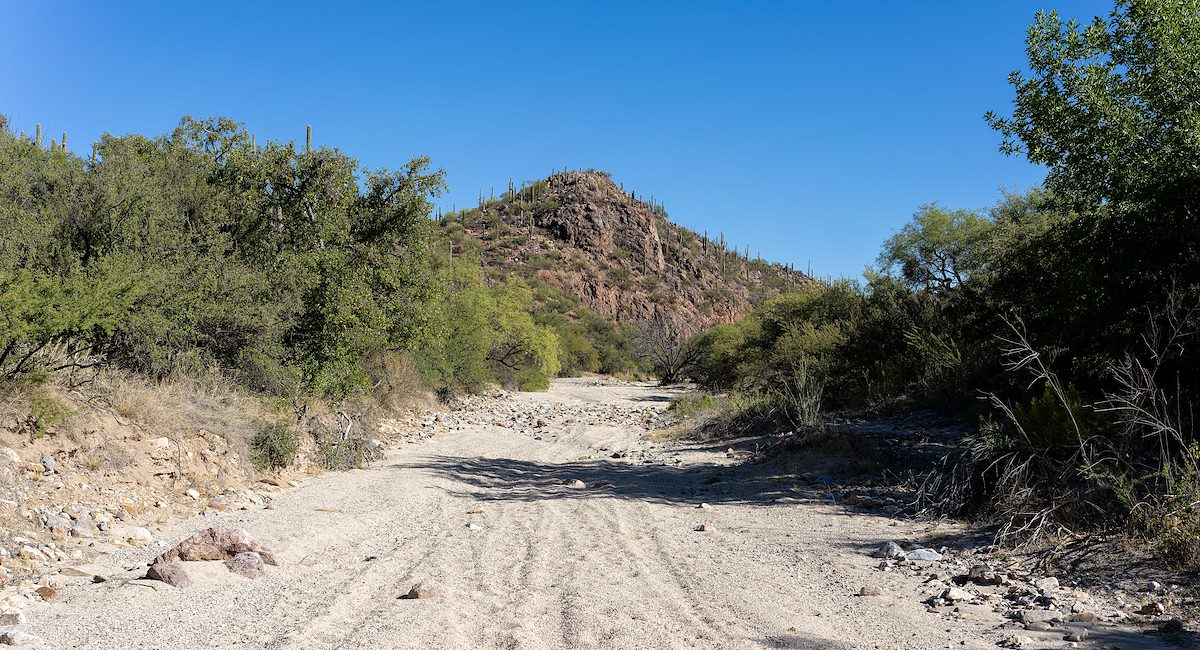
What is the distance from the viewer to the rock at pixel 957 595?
5.62 metres

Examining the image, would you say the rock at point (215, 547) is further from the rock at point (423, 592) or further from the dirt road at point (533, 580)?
the rock at point (423, 592)

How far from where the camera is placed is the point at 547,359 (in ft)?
132

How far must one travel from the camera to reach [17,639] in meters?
4.41

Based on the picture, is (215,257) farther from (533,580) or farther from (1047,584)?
(1047,584)

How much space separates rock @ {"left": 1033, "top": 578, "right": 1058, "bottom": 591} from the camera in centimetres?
573

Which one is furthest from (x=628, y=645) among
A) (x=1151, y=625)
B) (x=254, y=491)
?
(x=254, y=491)

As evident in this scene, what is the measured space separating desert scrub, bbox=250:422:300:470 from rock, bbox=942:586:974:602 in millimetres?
9579

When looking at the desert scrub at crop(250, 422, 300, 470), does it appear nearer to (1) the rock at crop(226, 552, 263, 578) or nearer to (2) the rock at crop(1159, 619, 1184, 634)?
(1) the rock at crop(226, 552, 263, 578)

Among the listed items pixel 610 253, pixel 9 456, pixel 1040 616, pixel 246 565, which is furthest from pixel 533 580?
pixel 610 253

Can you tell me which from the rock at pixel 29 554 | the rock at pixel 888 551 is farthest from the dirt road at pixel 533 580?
the rock at pixel 29 554

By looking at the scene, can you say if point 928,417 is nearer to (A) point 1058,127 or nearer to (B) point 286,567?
(A) point 1058,127

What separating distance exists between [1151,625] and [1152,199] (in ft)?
17.8

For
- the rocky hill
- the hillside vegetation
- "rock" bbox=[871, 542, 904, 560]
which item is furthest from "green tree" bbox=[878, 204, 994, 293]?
the rocky hill

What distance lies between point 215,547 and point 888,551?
6.17m
